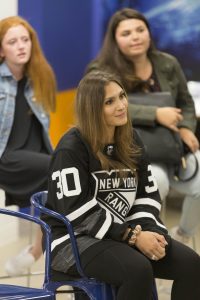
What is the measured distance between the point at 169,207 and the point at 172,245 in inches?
98.3

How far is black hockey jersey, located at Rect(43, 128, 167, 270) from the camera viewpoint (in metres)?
2.22

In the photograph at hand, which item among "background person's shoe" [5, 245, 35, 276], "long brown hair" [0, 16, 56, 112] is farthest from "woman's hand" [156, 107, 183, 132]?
"background person's shoe" [5, 245, 35, 276]

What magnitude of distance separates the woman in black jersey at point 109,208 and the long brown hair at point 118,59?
0.87 m

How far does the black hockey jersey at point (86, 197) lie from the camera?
2.22 metres

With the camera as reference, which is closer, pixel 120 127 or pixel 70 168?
pixel 70 168

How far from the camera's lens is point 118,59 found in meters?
3.30

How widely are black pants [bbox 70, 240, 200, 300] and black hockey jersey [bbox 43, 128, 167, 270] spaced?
2.5 inches

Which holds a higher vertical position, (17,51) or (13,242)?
(17,51)

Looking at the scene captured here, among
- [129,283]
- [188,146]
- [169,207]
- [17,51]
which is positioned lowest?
[169,207]

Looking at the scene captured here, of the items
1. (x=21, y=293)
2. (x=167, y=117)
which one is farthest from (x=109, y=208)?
(x=167, y=117)

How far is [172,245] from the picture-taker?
233cm

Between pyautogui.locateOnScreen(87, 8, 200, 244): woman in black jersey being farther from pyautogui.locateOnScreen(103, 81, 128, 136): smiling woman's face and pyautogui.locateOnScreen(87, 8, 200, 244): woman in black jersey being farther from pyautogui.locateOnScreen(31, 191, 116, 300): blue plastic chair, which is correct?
pyautogui.locateOnScreen(31, 191, 116, 300): blue plastic chair

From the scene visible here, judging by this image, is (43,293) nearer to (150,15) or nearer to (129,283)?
(129,283)

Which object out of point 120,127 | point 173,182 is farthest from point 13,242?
point 120,127
